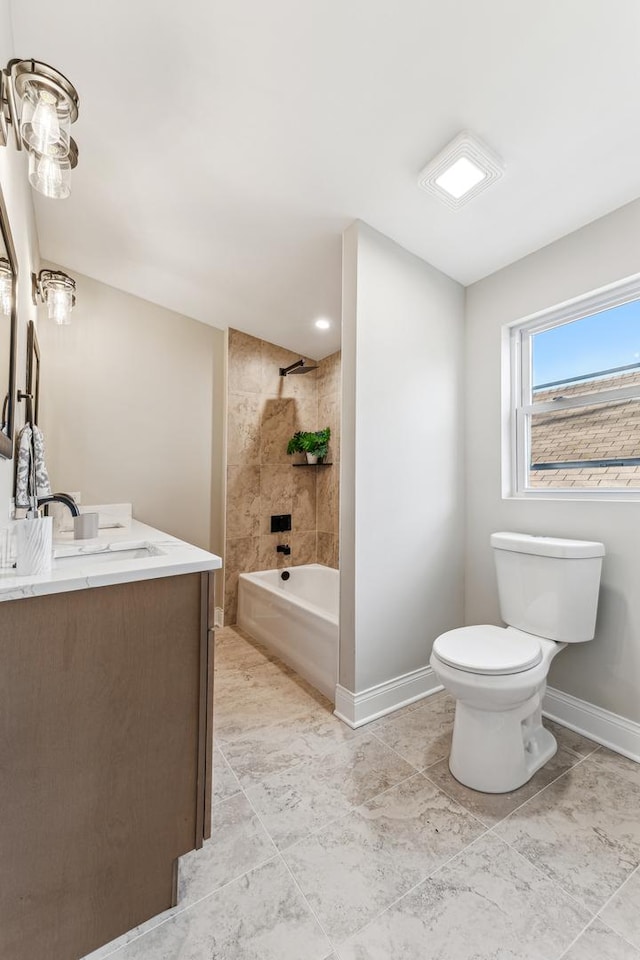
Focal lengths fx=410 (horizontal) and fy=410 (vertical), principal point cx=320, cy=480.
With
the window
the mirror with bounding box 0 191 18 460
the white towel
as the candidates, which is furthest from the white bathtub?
the mirror with bounding box 0 191 18 460

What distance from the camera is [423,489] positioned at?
6.88 ft

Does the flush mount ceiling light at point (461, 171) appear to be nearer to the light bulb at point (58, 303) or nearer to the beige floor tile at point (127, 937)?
the light bulb at point (58, 303)

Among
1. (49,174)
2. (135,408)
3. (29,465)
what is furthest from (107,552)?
(135,408)

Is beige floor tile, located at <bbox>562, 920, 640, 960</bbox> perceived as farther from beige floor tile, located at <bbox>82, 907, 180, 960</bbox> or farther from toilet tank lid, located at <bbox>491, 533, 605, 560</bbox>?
toilet tank lid, located at <bbox>491, 533, 605, 560</bbox>

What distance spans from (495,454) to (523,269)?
0.93 metres

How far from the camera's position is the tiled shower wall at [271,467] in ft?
10.3

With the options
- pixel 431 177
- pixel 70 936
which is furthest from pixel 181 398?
pixel 70 936

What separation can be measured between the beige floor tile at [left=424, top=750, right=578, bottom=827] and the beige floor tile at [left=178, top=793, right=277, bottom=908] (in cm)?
65

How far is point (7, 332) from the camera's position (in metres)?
1.26

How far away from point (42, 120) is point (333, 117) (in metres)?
0.96

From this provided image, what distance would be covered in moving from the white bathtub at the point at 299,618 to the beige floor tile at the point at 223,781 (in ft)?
2.03

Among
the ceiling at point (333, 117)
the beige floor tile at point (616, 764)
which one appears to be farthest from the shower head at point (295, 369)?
the beige floor tile at point (616, 764)

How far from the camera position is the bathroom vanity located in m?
0.80

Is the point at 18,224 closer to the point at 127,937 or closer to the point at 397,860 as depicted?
the point at 127,937
